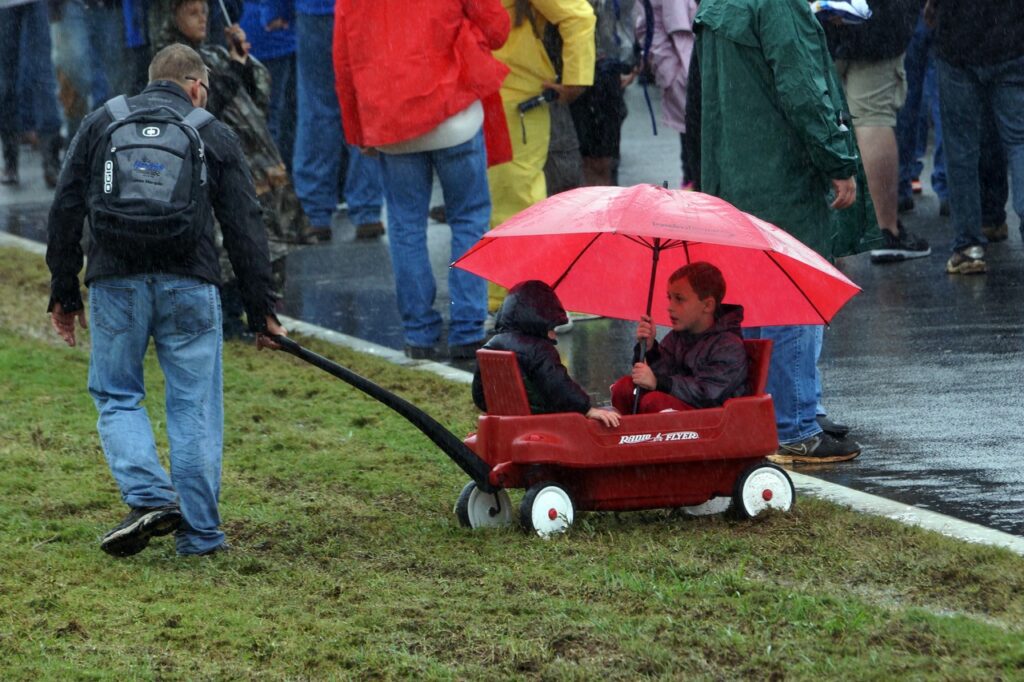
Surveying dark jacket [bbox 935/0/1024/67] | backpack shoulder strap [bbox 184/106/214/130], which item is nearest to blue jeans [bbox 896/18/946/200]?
dark jacket [bbox 935/0/1024/67]

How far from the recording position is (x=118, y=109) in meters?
5.80

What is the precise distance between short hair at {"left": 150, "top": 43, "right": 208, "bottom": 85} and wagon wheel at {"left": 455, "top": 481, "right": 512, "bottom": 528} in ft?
5.49

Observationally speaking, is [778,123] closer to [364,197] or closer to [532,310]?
[532,310]

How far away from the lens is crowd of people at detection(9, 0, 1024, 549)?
6.95 metres

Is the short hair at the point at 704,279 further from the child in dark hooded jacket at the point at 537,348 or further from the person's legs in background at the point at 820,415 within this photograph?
the person's legs in background at the point at 820,415

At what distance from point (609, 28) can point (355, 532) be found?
19.1ft

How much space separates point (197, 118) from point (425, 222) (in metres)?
3.34

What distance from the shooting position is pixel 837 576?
5.34 metres

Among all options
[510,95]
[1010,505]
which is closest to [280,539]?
[1010,505]

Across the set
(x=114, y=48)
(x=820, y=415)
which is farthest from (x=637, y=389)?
(x=114, y=48)

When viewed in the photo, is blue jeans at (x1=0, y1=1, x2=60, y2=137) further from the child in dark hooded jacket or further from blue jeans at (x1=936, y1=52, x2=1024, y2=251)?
the child in dark hooded jacket

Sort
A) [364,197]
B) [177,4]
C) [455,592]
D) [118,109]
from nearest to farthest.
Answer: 1. [455,592]
2. [118,109]
3. [177,4]
4. [364,197]

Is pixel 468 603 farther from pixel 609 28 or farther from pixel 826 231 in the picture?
pixel 609 28

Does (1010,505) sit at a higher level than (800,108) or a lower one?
lower
